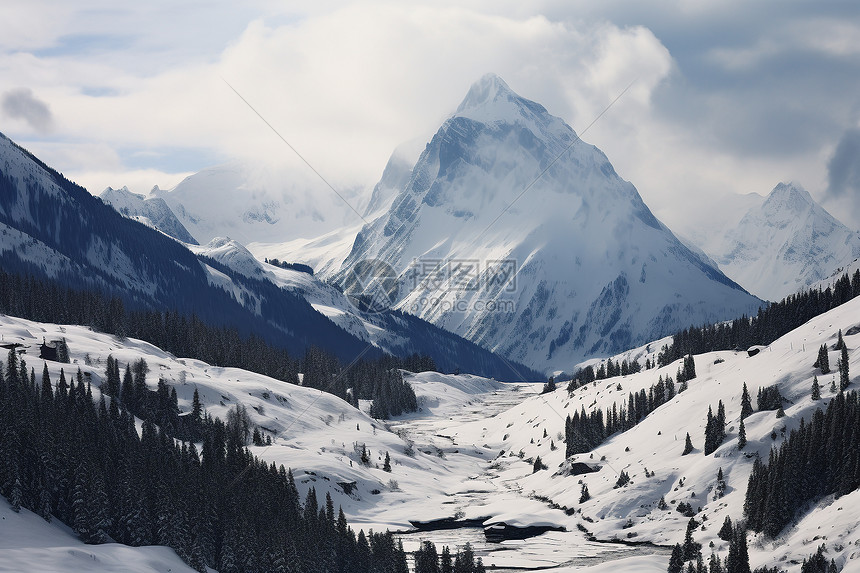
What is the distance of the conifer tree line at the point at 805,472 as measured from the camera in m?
113

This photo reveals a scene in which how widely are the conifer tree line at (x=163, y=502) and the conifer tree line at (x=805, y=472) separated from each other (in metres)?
47.8

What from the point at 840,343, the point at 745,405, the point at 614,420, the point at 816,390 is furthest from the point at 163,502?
the point at 840,343

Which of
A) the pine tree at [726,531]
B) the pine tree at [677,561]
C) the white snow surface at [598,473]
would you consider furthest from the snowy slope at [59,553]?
the pine tree at [726,531]

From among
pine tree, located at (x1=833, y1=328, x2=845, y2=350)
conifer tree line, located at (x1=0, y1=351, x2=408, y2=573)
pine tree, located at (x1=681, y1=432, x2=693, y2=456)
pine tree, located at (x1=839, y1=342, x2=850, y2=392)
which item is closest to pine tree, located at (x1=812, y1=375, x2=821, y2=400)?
pine tree, located at (x1=839, y1=342, x2=850, y2=392)

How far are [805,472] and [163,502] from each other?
83333mm

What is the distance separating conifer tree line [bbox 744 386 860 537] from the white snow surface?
2284 millimetres

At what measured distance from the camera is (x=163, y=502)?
111m

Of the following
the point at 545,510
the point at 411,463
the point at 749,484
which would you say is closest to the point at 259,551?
the point at 545,510

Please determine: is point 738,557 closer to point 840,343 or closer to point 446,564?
point 446,564

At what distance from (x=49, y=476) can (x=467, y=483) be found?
91.9m

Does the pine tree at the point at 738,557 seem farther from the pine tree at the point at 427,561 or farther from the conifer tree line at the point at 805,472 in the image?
the pine tree at the point at 427,561

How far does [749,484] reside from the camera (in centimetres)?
12269

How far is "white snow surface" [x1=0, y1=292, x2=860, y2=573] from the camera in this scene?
11844 centimetres

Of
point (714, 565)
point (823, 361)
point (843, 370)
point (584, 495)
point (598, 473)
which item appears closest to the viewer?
point (714, 565)
